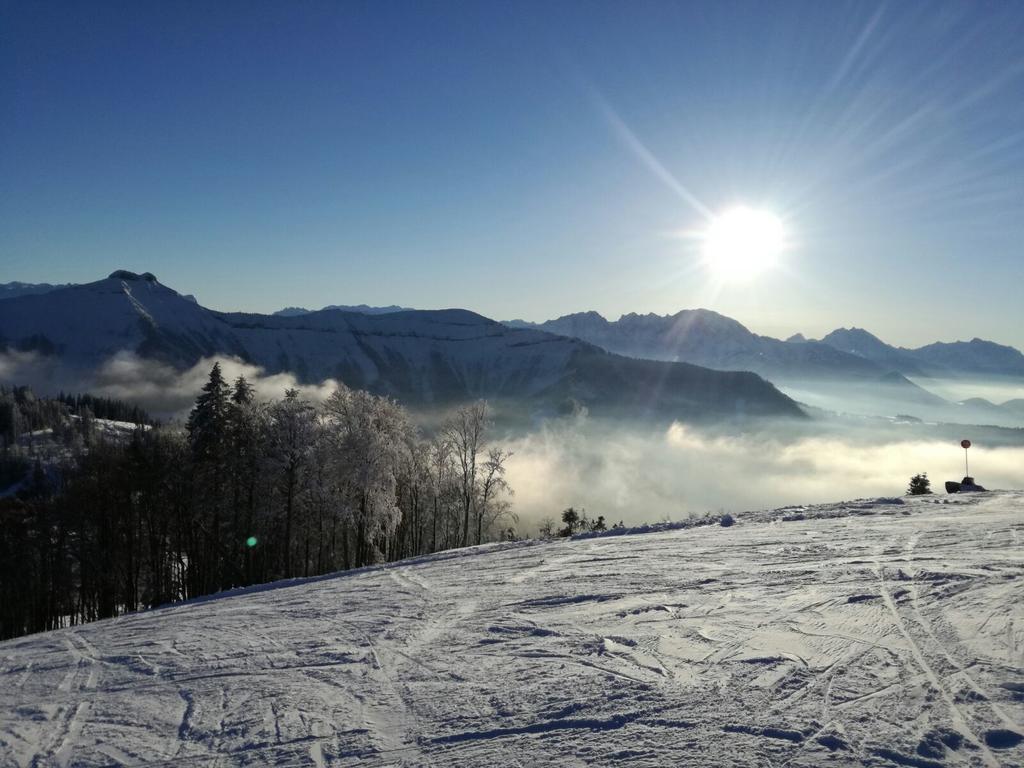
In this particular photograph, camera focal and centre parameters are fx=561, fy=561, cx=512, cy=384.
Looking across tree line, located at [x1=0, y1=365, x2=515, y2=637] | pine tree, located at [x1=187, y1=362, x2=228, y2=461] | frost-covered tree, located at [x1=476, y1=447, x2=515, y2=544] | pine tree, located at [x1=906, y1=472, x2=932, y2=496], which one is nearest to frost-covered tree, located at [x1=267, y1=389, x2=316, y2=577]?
tree line, located at [x1=0, y1=365, x2=515, y2=637]

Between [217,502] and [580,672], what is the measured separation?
1235 inches

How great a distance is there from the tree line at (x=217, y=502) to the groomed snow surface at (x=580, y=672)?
18.0 metres

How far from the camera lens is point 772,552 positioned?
1588 centimetres

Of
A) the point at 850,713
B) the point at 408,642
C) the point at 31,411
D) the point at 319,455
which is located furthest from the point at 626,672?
the point at 31,411

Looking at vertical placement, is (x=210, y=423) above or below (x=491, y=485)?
above

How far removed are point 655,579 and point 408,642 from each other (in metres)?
6.35

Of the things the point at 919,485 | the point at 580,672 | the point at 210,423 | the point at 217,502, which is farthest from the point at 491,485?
the point at 580,672

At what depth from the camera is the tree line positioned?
32.7m

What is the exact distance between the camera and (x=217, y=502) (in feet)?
110

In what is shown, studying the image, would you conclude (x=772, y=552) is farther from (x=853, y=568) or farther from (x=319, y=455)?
(x=319, y=455)

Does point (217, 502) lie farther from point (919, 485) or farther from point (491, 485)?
point (919, 485)

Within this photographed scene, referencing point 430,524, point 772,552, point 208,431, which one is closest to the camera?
point 772,552

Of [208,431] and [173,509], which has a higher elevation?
[208,431]

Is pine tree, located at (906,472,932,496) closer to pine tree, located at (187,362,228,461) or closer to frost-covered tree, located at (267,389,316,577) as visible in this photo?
frost-covered tree, located at (267,389,316,577)
